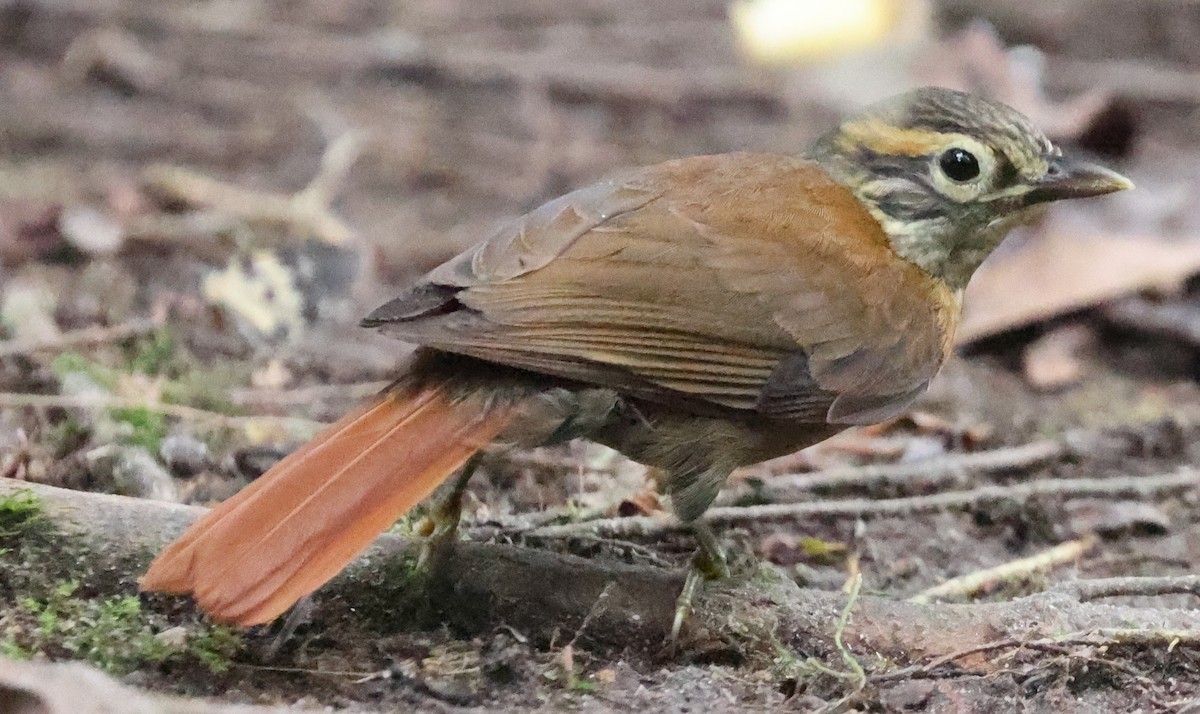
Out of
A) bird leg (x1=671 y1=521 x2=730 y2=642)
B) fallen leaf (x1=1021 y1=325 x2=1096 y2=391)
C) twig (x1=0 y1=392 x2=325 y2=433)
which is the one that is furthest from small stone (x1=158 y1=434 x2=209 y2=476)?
fallen leaf (x1=1021 y1=325 x2=1096 y2=391)

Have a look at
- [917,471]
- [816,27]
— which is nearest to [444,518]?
[917,471]

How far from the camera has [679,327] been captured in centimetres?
284

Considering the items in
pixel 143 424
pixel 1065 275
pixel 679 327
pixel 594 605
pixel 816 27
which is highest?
pixel 816 27

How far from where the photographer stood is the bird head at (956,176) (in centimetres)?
328

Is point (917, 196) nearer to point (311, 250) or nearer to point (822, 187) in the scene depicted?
point (822, 187)

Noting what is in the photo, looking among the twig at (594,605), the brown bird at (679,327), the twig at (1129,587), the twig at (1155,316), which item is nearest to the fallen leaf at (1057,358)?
the twig at (1155,316)

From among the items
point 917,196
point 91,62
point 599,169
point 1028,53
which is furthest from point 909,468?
point 91,62

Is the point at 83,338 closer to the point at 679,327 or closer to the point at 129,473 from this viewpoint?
the point at 129,473

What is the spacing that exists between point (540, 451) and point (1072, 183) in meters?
1.67

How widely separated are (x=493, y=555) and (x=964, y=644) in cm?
97

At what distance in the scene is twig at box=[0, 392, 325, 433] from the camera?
340 centimetres

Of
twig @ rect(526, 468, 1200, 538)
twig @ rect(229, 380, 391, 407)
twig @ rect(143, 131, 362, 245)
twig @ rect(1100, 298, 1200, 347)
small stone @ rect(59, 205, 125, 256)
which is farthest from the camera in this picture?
twig @ rect(143, 131, 362, 245)

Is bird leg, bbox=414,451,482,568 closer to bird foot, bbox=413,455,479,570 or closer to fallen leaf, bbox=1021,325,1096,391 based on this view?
bird foot, bbox=413,455,479,570

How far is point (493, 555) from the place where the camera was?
9.04 feet
